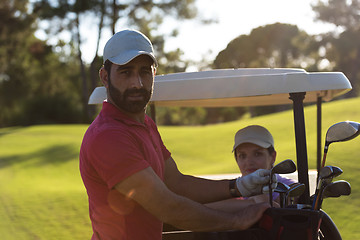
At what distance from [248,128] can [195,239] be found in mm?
1068

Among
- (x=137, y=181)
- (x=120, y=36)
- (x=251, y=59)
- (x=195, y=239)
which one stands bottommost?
(x=251, y=59)

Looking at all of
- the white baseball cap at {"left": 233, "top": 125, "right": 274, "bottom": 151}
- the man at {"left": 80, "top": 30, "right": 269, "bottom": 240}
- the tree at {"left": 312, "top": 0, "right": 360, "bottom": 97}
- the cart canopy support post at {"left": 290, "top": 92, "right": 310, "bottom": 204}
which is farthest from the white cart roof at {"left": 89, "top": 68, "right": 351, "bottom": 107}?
the tree at {"left": 312, "top": 0, "right": 360, "bottom": 97}

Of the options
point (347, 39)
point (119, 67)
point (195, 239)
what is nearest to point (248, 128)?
point (195, 239)

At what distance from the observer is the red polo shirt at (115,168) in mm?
1758

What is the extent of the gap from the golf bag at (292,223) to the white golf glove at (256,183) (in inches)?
7.5

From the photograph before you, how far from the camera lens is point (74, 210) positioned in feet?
25.6

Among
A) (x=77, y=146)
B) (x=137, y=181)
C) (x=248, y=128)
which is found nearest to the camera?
(x=137, y=181)

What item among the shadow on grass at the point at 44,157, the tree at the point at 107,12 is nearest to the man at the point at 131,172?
the shadow on grass at the point at 44,157

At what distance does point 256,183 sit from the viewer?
203 centimetres

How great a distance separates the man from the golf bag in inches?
2.4

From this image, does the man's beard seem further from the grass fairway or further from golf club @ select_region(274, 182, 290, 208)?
the grass fairway

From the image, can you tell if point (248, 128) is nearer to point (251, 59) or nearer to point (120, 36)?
point (120, 36)

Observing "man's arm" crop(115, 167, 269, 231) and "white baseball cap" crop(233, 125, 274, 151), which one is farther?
"white baseball cap" crop(233, 125, 274, 151)

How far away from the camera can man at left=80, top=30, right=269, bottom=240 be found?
1762 mm
